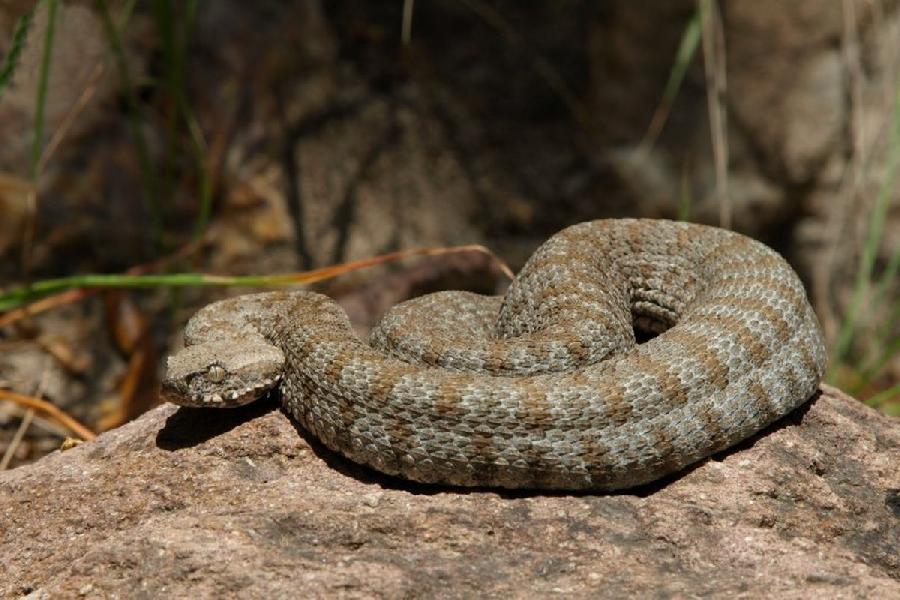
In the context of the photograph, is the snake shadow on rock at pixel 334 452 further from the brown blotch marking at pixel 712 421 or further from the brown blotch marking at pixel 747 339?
the brown blotch marking at pixel 747 339

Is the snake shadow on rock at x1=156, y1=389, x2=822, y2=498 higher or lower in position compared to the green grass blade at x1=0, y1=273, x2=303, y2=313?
lower

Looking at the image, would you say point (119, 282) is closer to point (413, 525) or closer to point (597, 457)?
point (413, 525)

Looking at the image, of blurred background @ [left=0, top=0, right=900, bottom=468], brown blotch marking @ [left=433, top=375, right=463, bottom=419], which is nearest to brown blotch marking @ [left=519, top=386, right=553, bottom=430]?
brown blotch marking @ [left=433, top=375, right=463, bottom=419]

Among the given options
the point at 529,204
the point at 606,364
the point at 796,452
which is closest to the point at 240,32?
the point at 529,204

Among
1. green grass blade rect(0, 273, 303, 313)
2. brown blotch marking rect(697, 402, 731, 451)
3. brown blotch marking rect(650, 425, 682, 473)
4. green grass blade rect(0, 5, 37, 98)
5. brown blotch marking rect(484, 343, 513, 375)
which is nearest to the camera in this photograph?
brown blotch marking rect(650, 425, 682, 473)

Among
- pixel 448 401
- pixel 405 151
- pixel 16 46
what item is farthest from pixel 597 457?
pixel 405 151

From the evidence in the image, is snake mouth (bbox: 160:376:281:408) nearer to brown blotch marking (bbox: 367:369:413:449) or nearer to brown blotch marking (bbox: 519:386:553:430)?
brown blotch marking (bbox: 367:369:413:449)
